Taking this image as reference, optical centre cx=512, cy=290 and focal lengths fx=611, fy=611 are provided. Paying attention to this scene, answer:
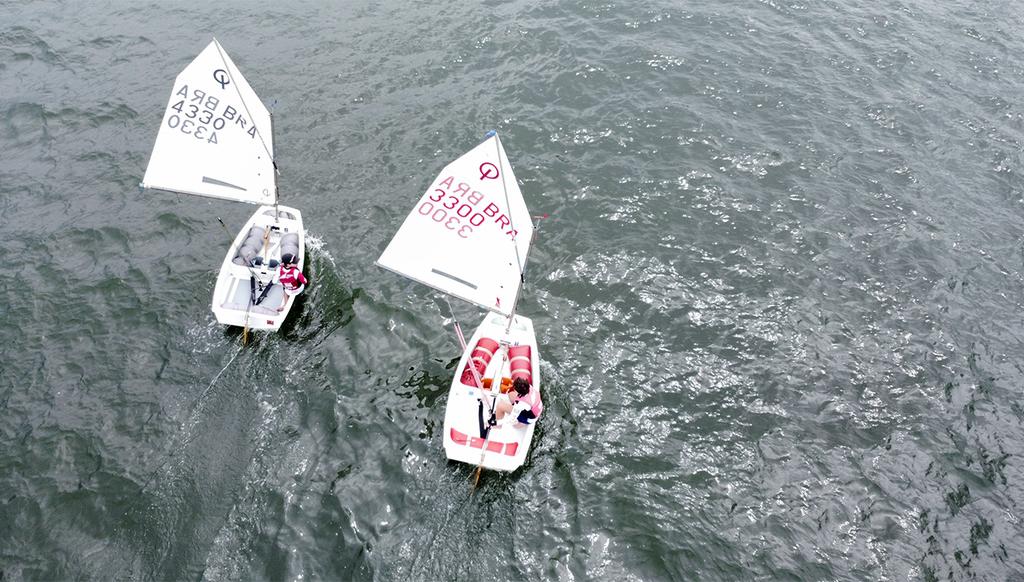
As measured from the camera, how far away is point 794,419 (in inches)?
697

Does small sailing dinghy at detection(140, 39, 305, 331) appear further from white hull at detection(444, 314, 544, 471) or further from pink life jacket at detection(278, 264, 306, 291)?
white hull at detection(444, 314, 544, 471)

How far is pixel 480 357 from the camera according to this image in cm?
1805

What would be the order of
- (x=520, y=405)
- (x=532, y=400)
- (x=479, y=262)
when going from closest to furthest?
(x=520, y=405), (x=532, y=400), (x=479, y=262)

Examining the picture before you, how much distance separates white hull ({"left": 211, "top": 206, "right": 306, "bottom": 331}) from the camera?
18734mm

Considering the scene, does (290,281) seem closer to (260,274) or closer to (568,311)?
(260,274)

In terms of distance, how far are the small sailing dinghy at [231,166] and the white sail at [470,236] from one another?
4.96 meters

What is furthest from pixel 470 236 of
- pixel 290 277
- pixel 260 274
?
pixel 260 274

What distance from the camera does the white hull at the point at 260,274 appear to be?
18734mm

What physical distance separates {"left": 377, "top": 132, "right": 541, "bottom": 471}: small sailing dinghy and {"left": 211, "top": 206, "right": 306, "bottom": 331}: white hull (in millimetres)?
4474

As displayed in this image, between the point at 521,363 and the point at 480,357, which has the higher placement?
the point at 521,363

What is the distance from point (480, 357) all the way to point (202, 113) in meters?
12.7

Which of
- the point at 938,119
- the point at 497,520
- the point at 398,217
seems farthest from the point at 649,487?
the point at 938,119

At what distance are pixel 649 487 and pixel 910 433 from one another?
7.94 m

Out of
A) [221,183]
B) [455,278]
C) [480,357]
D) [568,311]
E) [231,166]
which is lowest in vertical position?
[568,311]
